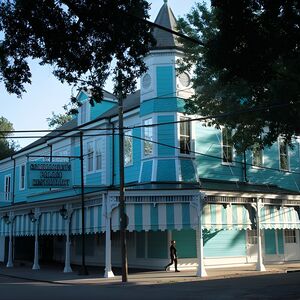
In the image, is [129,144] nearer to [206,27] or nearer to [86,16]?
[206,27]

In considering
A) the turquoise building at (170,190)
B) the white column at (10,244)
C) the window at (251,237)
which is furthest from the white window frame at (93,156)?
the window at (251,237)

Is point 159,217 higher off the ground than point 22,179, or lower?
lower

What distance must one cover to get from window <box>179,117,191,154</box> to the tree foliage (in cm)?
1458

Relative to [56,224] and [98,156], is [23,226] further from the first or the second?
[98,156]

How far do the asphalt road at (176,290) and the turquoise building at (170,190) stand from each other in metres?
3.31

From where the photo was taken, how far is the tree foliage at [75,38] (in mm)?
10805

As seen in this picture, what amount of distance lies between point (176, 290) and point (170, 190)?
7.11 meters

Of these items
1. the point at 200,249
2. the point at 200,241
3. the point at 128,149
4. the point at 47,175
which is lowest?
the point at 200,249

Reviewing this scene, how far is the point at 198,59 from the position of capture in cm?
2284

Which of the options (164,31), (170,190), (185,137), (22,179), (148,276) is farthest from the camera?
(22,179)

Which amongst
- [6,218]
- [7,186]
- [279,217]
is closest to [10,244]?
[6,218]

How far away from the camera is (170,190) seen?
78.8 feet

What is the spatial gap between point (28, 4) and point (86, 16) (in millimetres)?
1291

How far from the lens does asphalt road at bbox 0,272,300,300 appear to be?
1569 centimetres
